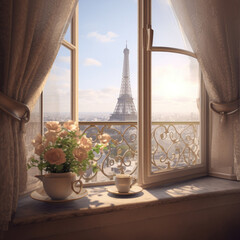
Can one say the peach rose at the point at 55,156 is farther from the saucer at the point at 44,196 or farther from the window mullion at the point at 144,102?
the window mullion at the point at 144,102

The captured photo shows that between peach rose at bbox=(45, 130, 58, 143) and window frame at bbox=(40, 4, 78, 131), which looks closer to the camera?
peach rose at bbox=(45, 130, 58, 143)

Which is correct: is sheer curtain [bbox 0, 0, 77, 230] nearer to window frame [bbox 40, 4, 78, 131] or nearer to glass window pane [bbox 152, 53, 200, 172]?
window frame [bbox 40, 4, 78, 131]

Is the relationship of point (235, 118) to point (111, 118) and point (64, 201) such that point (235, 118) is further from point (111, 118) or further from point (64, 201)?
point (111, 118)

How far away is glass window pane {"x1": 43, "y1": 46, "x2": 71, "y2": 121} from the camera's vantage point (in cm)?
155

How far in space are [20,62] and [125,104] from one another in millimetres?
3453

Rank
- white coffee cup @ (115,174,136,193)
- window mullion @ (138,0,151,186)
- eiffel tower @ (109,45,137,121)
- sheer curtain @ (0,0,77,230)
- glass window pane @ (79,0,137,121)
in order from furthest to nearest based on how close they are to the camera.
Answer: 1. glass window pane @ (79,0,137,121)
2. eiffel tower @ (109,45,137,121)
3. window mullion @ (138,0,151,186)
4. white coffee cup @ (115,174,136,193)
5. sheer curtain @ (0,0,77,230)

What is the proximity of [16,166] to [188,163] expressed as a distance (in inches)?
52.7

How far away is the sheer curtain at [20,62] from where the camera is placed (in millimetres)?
1084

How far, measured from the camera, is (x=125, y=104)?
15.0ft

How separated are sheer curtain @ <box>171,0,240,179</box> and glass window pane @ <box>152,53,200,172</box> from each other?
138mm

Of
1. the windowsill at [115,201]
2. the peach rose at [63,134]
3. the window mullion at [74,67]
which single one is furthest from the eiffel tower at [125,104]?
the peach rose at [63,134]

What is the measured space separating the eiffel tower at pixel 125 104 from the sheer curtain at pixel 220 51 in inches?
70.2

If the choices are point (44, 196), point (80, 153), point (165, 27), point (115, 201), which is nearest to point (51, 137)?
point (80, 153)

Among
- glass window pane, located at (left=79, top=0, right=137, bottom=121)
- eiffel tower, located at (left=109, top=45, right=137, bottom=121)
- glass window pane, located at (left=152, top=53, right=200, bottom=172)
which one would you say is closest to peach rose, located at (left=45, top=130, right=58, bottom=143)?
glass window pane, located at (left=152, top=53, right=200, bottom=172)
